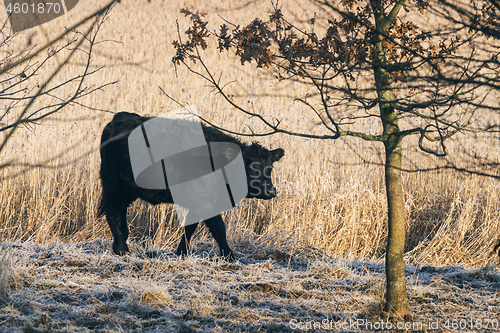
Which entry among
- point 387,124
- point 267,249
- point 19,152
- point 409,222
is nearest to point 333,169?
point 409,222

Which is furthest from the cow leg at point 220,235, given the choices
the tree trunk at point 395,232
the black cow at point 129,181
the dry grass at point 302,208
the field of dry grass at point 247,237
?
the tree trunk at point 395,232

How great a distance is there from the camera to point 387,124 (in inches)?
112

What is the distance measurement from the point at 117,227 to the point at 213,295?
1.85m

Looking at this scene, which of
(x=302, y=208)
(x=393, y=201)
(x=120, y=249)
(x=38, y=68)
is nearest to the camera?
(x=38, y=68)

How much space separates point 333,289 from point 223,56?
8381mm

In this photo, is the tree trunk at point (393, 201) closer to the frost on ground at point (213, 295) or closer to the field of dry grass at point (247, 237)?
the frost on ground at point (213, 295)

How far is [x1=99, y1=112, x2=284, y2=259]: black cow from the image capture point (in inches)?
181

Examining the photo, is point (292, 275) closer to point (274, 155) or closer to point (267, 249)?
point (267, 249)

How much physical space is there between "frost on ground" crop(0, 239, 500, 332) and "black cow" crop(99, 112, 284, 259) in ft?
1.25

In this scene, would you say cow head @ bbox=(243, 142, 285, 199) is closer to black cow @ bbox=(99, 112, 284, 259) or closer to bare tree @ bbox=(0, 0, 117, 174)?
black cow @ bbox=(99, 112, 284, 259)

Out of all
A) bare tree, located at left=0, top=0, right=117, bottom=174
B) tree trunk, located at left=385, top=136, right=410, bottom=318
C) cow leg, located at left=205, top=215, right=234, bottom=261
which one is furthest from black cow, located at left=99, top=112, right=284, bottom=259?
tree trunk, located at left=385, top=136, right=410, bottom=318

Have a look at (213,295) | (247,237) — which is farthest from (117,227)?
(213,295)

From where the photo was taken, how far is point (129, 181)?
466 cm

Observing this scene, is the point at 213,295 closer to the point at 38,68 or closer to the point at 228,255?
the point at 228,255
